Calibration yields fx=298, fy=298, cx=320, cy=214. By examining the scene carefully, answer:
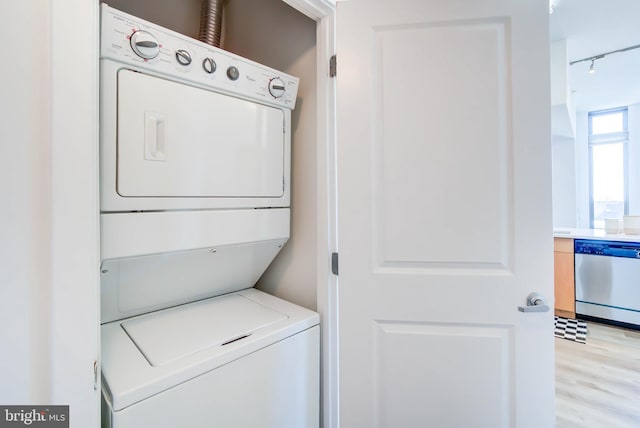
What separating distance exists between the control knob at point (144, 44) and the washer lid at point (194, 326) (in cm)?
94

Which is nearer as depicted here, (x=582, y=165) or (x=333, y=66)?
(x=333, y=66)

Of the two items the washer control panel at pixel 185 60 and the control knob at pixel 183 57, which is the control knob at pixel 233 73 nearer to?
the washer control panel at pixel 185 60

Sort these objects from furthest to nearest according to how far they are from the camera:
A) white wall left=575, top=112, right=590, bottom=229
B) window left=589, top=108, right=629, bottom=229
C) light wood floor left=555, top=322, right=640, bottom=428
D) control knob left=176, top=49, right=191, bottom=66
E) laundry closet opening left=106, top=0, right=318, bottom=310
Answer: white wall left=575, top=112, right=590, bottom=229, window left=589, top=108, right=629, bottom=229, light wood floor left=555, top=322, right=640, bottom=428, laundry closet opening left=106, top=0, right=318, bottom=310, control knob left=176, top=49, right=191, bottom=66

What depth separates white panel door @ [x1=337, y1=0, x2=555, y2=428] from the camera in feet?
3.72

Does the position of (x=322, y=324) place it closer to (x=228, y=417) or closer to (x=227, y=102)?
(x=228, y=417)

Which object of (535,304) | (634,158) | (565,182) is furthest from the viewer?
(565,182)

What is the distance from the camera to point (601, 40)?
2975mm

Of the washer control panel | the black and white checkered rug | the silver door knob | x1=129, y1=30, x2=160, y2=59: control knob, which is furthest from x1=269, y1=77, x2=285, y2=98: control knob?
the black and white checkered rug

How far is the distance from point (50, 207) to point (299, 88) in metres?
1.14

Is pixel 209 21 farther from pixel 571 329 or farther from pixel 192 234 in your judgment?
pixel 571 329

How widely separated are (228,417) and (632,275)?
164 inches

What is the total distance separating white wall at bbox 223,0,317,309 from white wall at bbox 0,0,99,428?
0.88 m

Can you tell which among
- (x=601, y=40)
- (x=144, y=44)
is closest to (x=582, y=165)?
(x=601, y=40)

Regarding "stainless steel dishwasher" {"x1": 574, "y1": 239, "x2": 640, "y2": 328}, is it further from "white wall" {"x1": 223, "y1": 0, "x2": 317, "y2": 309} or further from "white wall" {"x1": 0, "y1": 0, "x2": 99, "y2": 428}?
"white wall" {"x1": 0, "y1": 0, "x2": 99, "y2": 428}
